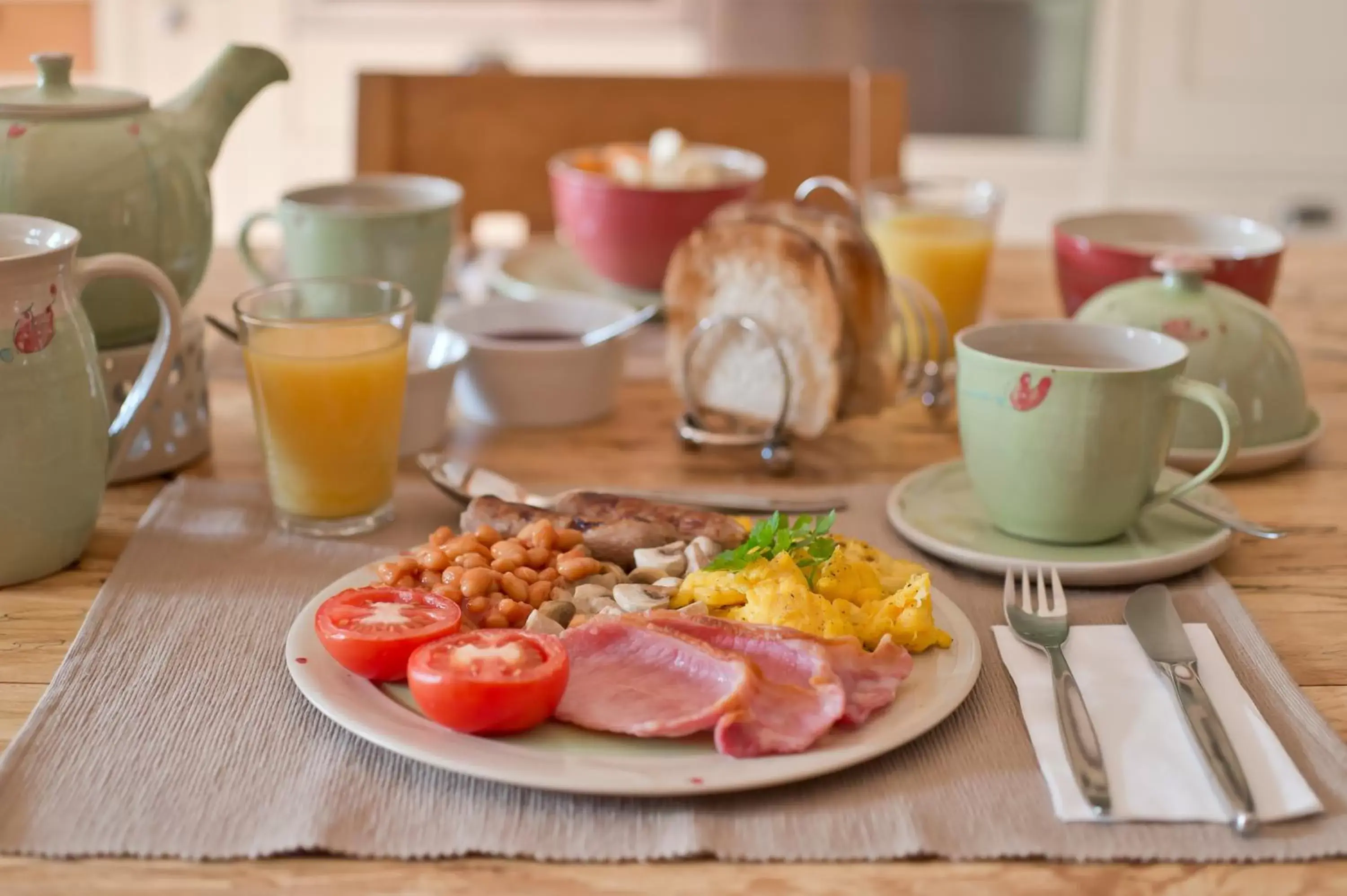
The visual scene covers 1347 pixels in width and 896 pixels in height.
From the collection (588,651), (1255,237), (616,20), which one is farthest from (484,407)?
(616,20)

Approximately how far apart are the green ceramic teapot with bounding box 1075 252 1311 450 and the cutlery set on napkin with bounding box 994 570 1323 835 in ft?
1.00

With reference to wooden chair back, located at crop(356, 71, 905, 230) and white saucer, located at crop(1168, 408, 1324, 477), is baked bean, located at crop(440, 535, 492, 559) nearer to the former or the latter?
white saucer, located at crop(1168, 408, 1324, 477)

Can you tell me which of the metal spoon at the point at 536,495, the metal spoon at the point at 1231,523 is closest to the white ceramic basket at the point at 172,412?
the metal spoon at the point at 536,495

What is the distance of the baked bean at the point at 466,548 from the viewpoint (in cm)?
93

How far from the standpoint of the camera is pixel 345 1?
3.65 m

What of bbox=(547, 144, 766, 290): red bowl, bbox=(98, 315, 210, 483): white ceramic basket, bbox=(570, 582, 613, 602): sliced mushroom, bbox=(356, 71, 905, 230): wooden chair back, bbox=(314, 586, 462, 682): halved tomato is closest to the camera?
bbox=(314, 586, 462, 682): halved tomato

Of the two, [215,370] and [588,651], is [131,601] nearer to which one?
[588,651]

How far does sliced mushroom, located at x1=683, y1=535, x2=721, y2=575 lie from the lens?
0.93m

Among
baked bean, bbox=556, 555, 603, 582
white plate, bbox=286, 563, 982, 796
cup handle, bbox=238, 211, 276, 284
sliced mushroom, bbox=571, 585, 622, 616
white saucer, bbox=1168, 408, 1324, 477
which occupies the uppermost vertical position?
cup handle, bbox=238, 211, 276, 284

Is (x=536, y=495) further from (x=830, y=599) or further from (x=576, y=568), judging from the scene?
(x=830, y=599)

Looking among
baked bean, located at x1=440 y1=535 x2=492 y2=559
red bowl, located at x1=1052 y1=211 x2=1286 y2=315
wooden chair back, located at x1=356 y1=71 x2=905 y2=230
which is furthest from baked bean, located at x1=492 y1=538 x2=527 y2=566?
wooden chair back, located at x1=356 y1=71 x2=905 y2=230

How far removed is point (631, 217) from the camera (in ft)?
5.20

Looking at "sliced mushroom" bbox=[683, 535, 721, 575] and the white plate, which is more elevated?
"sliced mushroom" bbox=[683, 535, 721, 575]

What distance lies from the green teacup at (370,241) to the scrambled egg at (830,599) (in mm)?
612
